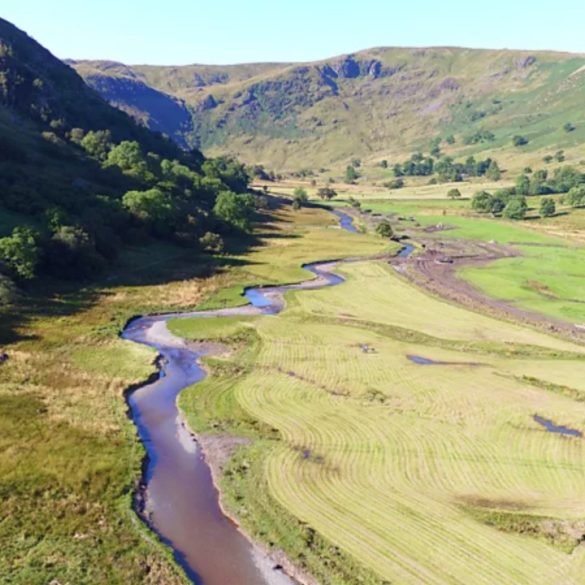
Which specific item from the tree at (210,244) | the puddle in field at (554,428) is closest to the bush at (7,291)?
the tree at (210,244)

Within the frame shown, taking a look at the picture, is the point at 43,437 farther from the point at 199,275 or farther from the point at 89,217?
the point at 89,217

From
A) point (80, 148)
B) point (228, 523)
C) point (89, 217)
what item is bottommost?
point (228, 523)

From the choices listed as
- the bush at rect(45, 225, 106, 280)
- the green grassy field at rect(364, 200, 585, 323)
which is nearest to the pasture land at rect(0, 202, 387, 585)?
the bush at rect(45, 225, 106, 280)

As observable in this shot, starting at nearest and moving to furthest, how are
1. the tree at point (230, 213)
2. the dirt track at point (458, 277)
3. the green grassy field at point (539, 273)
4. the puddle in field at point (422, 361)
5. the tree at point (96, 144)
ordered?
the puddle in field at point (422, 361)
the dirt track at point (458, 277)
the green grassy field at point (539, 273)
the tree at point (230, 213)
the tree at point (96, 144)

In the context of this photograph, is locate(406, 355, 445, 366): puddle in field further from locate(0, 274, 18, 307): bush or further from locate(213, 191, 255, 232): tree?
locate(213, 191, 255, 232): tree

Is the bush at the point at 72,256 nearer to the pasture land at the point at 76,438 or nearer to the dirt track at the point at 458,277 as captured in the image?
the pasture land at the point at 76,438

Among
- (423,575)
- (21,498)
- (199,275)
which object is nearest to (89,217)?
(199,275)

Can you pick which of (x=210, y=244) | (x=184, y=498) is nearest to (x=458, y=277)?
(x=210, y=244)
